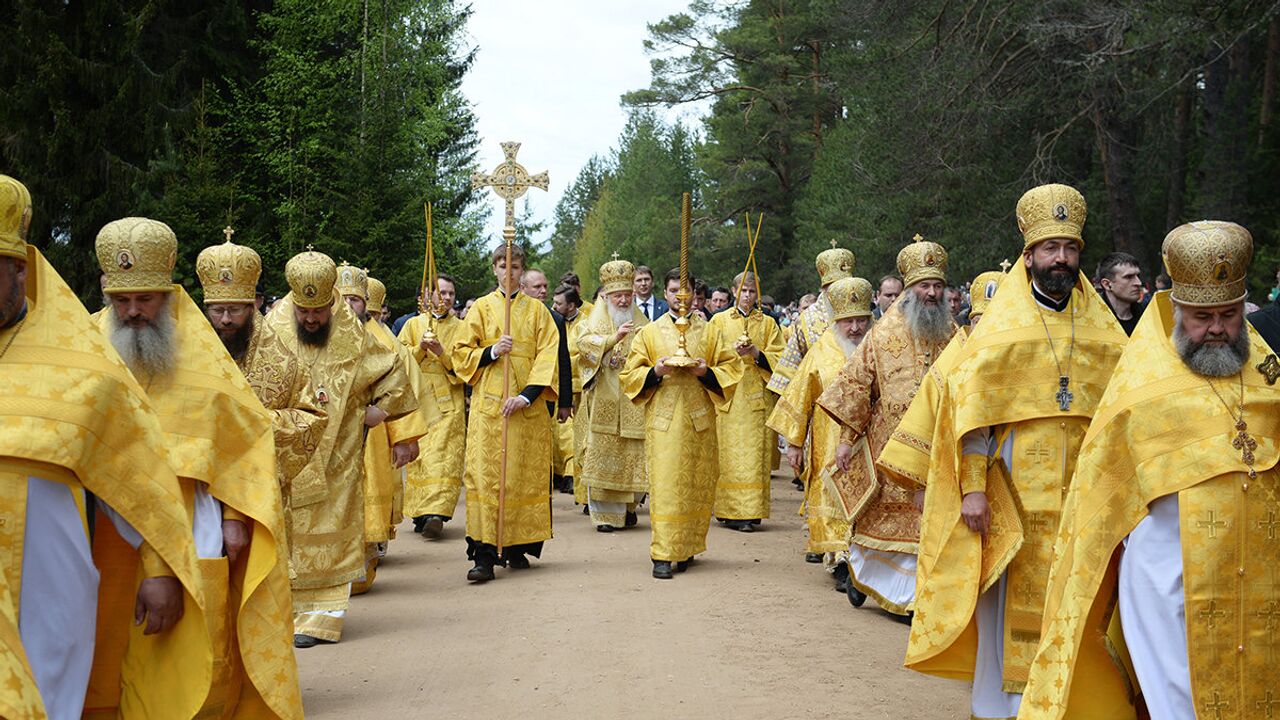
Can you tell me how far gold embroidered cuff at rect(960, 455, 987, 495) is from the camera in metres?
6.07

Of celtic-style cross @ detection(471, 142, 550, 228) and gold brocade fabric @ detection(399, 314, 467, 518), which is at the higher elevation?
celtic-style cross @ detection(471, 142, 550, 228)

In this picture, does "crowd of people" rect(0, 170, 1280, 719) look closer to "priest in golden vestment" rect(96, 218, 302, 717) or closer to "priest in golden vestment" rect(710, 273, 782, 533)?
"priest in golden vestment" rect(96, 218, 302, 717)

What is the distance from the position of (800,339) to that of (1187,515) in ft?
26.3

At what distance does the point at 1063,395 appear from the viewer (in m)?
6.03

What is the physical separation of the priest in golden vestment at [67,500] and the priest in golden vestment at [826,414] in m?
6.06

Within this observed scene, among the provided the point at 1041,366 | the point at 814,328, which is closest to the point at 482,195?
the point at 814,328

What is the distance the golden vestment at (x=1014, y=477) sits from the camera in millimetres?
6043

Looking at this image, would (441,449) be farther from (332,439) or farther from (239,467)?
(239,467)

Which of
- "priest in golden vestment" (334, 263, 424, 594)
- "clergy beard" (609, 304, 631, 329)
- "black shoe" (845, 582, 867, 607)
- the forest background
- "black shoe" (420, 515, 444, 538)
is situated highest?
the forest background

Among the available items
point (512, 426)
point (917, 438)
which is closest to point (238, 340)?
point (917, 438)

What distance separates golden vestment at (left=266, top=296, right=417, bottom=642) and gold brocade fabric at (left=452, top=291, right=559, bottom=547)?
1900mm

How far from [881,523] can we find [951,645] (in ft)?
10.1

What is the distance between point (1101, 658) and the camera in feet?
16.4

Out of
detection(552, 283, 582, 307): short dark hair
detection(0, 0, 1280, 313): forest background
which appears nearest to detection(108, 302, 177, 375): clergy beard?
detection(552, 283, 582, 307): short dark hair
